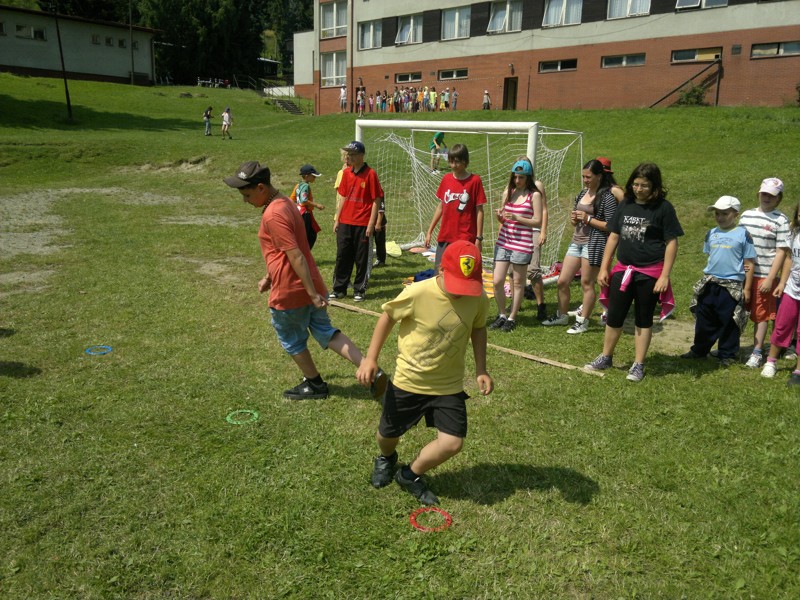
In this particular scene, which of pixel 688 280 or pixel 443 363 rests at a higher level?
pixel 443 363

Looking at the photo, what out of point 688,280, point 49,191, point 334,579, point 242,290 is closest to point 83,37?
point 49,191

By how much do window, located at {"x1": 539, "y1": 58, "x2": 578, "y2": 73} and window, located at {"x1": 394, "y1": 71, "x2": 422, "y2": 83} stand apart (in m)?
9.13

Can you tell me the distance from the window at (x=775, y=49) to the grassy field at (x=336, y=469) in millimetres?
22766

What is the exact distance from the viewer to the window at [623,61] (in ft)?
98.1

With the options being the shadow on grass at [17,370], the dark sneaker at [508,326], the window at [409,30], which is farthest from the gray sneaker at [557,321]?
the window at [409,30]

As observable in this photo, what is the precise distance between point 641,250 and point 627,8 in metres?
29.4

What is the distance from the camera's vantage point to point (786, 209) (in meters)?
12.7

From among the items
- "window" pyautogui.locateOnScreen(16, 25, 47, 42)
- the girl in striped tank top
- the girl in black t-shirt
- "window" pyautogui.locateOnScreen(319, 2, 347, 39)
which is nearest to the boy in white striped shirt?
the girl in black t-shirt

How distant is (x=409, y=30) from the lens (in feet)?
131

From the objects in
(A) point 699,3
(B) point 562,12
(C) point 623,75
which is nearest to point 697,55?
(A) point 699,3

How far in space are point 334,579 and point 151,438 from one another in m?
2.11

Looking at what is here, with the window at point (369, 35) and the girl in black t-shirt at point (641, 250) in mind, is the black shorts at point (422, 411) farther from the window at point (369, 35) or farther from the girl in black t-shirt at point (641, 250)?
the window at point (369, 35)

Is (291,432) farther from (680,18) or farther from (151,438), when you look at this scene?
(680,18)

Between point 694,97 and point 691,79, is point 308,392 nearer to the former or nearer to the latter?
→ point 694,97
